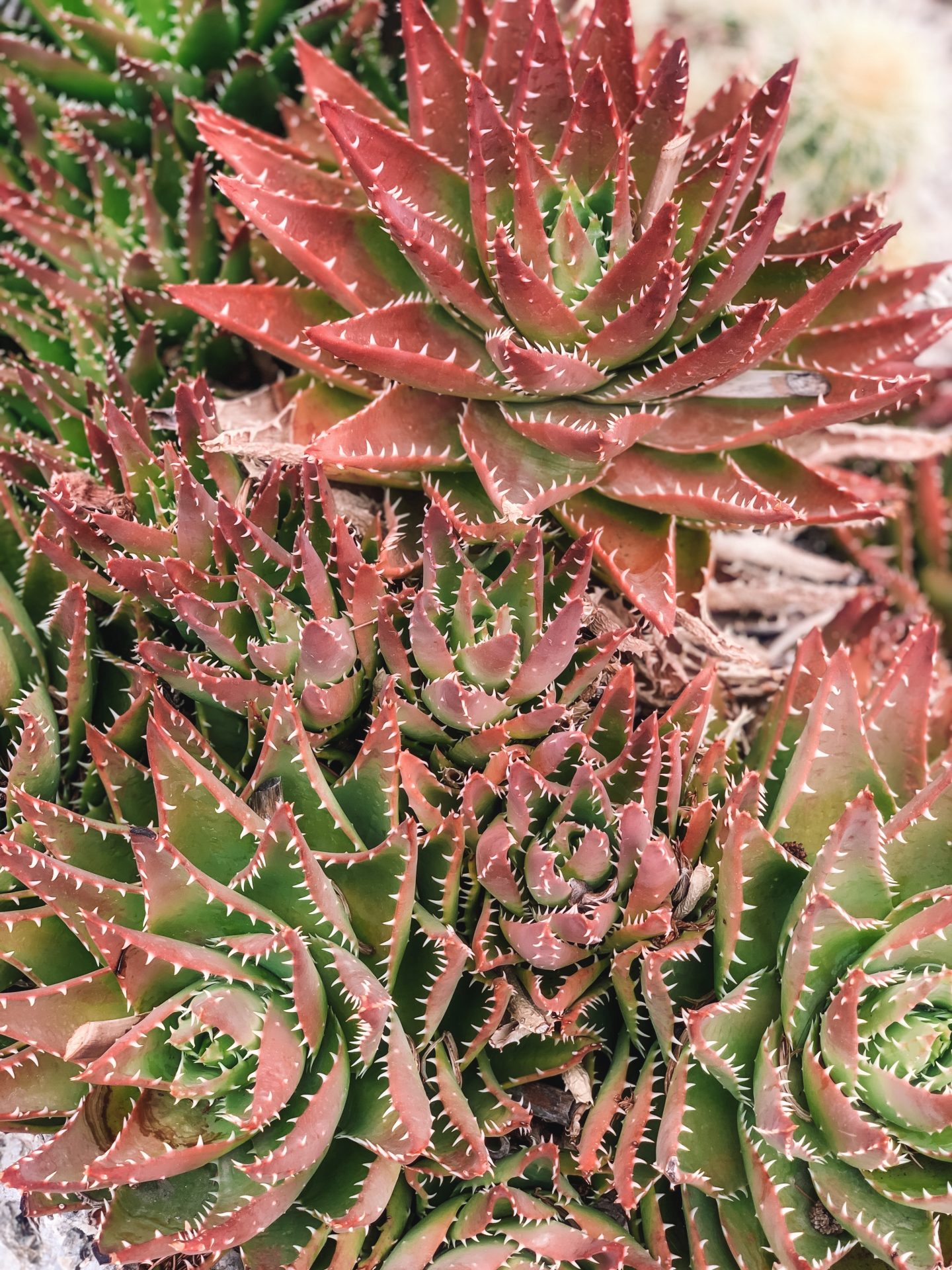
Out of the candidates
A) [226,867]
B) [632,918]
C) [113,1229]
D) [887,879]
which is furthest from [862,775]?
[113,1229]

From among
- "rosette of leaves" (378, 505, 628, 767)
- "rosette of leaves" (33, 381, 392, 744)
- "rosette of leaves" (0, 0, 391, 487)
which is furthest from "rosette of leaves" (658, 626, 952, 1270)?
"rosette of leaves" (0, 0, 391, 487)

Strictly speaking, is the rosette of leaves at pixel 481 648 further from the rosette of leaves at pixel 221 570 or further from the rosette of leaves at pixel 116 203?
the rosette of leaves at pixel 116 203

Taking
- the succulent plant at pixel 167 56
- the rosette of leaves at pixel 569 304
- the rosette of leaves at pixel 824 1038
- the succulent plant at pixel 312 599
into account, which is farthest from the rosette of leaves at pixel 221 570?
the succulent plant at pixel 167 56

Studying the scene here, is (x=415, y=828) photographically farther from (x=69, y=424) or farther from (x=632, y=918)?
(x=69, y=424)

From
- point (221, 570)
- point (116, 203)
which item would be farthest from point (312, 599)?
point (116, 203)

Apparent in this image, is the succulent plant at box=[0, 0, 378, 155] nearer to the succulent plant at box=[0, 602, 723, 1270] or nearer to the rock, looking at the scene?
the succulent plant at box=[0, 602, 723, 1270]

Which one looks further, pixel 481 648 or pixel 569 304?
pixel 569 304

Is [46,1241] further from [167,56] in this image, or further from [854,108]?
[854,108]
